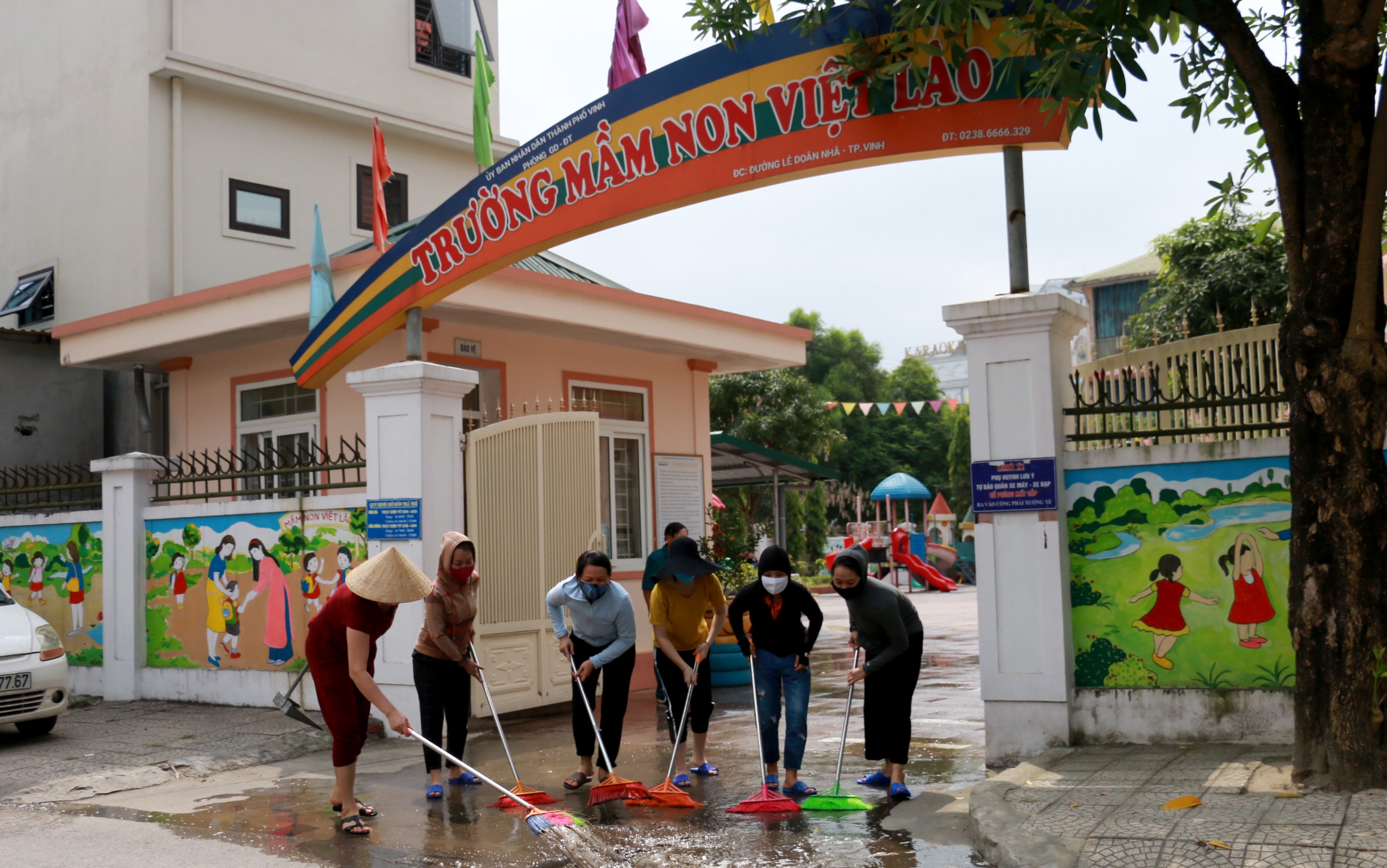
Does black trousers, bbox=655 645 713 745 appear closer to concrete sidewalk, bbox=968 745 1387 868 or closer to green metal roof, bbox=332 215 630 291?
concrete sidewalk, bbox=968 745 1387 868

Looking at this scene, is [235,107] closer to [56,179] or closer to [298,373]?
[56,179]

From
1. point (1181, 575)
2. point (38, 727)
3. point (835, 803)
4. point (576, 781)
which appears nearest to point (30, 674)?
point (38, 727)

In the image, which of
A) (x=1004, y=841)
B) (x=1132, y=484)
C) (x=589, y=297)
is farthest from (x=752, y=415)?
(x=1004, y=841)

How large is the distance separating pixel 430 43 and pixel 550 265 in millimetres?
7153

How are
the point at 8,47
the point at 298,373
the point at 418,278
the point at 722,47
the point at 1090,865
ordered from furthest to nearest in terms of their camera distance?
the point at 8,47, the point at 298,373, the point at 418,278, the point at 722,47, the point at 1090,865

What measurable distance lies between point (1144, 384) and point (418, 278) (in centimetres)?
573

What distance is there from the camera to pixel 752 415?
1206 inches

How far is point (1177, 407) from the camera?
6.99 m

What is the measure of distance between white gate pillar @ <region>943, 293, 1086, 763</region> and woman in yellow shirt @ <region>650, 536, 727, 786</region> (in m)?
1.71

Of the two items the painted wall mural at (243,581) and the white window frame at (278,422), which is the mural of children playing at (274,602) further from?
the white window frame at (278,422)

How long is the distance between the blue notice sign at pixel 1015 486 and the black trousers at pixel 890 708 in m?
1.08

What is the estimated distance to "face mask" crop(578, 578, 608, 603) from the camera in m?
7.33

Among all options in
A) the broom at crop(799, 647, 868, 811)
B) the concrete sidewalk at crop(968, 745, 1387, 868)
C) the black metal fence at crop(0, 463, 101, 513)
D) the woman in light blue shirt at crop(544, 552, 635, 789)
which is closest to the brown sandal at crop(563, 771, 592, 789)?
the woman in light blue shirt at crop(544, 552, 635, 789)

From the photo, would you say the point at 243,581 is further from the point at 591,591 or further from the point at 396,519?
the point at 591,591
